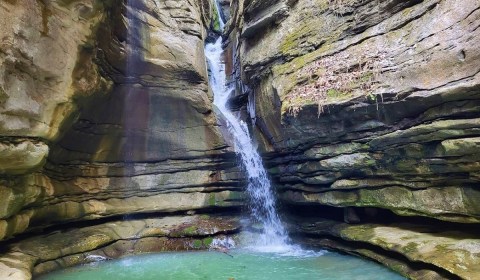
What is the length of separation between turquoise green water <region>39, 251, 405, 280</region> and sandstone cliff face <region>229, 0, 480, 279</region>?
0.69 meters

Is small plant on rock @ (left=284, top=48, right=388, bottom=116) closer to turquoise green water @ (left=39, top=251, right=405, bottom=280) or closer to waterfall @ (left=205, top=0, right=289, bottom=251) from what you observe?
turquoise green water @ (left=39, top=251, right=405, bottom=280)

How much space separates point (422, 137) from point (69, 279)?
25.7 ft

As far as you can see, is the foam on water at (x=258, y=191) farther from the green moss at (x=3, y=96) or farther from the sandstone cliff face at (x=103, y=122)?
the green moss at (x=3, y=96)

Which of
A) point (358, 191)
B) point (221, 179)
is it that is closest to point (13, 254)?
point (221, 179)

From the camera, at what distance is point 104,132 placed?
408 inches

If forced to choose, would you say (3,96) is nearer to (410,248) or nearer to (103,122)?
(103,122)

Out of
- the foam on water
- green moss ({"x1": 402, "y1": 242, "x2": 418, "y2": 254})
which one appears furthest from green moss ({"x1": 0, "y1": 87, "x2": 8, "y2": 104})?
green moss ({"x1": 402, "y1": 242, "x2": 418, "y2": 254})

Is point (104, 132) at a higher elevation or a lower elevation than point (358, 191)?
higher

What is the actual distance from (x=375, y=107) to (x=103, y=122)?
25.4 ft

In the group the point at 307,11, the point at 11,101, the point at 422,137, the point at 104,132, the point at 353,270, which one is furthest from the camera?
the point at 104,132

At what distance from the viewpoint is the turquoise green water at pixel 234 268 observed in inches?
260

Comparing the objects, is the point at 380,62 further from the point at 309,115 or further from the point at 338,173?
the point at 338,173

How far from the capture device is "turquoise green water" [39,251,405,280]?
6.59 meters

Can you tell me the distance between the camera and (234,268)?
7445mm
